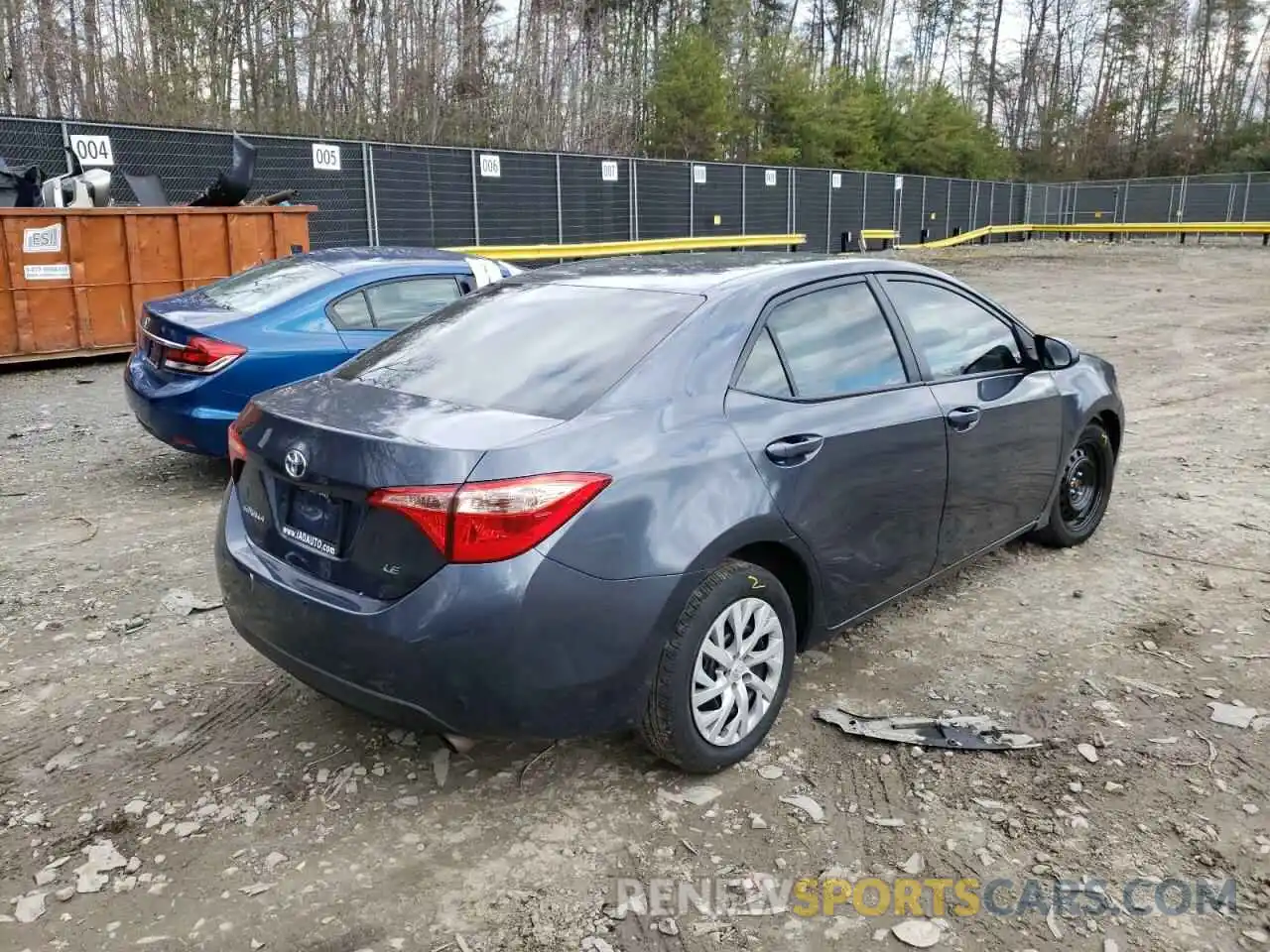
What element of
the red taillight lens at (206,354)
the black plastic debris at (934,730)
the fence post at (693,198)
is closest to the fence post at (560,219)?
the fence post at (693,198)

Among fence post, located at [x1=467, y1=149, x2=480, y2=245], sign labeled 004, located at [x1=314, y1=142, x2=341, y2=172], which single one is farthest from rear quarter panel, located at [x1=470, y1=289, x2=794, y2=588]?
fence post, located at [x1=467, y1=149, x2=480, y2=245]

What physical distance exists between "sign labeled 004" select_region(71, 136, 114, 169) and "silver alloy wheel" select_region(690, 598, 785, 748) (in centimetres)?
1157

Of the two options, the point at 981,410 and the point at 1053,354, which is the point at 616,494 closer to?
Result: the point at 981,410

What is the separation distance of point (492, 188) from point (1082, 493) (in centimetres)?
1393

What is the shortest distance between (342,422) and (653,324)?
104cm

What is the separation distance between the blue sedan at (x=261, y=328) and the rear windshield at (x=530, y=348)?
2.44m

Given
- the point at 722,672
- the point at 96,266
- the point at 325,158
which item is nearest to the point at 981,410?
the point at 722,672

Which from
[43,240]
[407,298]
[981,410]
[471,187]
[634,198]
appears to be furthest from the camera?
[634,198]

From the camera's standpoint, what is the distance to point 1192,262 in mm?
28156

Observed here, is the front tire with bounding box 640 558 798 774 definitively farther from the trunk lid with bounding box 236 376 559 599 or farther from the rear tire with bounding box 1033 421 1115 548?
the rear tire with bounding box 1033 421 1115 548

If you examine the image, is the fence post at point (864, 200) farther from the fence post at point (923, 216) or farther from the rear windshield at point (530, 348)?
the rear windshield at point (530, 348)

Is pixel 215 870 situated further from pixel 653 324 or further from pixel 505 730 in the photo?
pixel 653 324

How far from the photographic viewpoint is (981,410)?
4.14 m

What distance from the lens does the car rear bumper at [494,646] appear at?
2.65 metres
